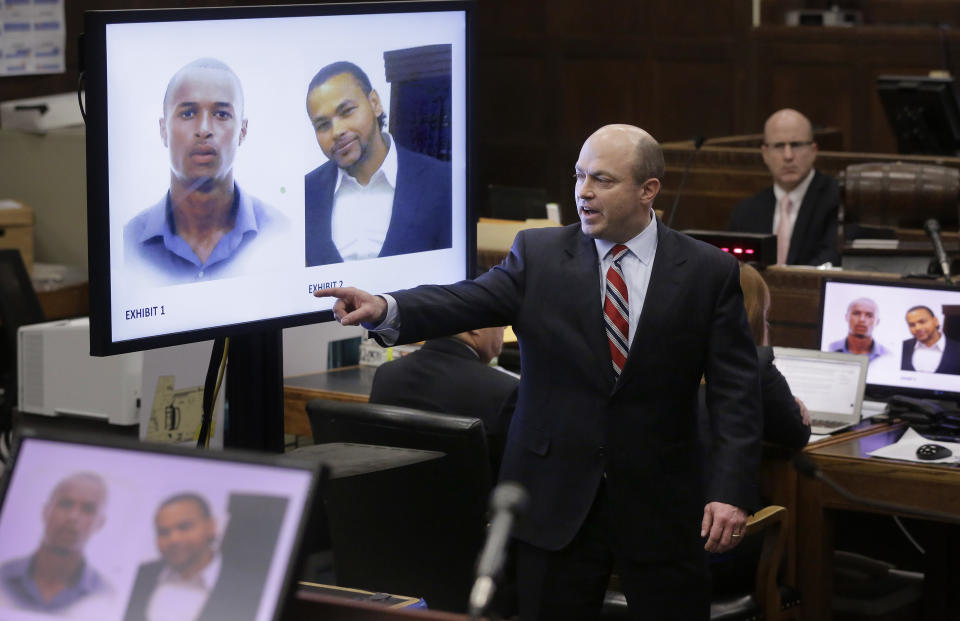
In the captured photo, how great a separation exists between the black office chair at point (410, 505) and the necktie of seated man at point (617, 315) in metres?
0.41

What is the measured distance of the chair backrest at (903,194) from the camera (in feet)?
16.2

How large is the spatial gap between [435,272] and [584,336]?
35 centimetres

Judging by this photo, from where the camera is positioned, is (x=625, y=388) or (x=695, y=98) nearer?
(x=625, y=388)

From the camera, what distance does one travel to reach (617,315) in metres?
2.59

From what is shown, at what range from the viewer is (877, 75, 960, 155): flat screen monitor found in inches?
279

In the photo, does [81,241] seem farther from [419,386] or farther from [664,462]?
[664,462]

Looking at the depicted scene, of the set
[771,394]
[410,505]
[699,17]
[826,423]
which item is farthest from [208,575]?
[699,17]

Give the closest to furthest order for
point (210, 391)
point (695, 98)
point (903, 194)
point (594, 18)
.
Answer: point (210, 391) → point (903, 194) → point (695, 98) → point (594, 18)

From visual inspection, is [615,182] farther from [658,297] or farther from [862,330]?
[862,330]

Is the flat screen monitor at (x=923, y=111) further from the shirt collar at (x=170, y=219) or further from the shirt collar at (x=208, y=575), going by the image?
the shirt collar at (x=208, y=575)

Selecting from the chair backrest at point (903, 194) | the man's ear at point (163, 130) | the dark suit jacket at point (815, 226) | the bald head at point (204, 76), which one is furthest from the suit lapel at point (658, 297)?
the dark suit jacket at point (815, 226)

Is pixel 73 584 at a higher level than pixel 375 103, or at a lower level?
lower

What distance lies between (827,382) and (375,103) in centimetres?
176

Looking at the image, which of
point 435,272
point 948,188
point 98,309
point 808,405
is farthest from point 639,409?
point 948,188
